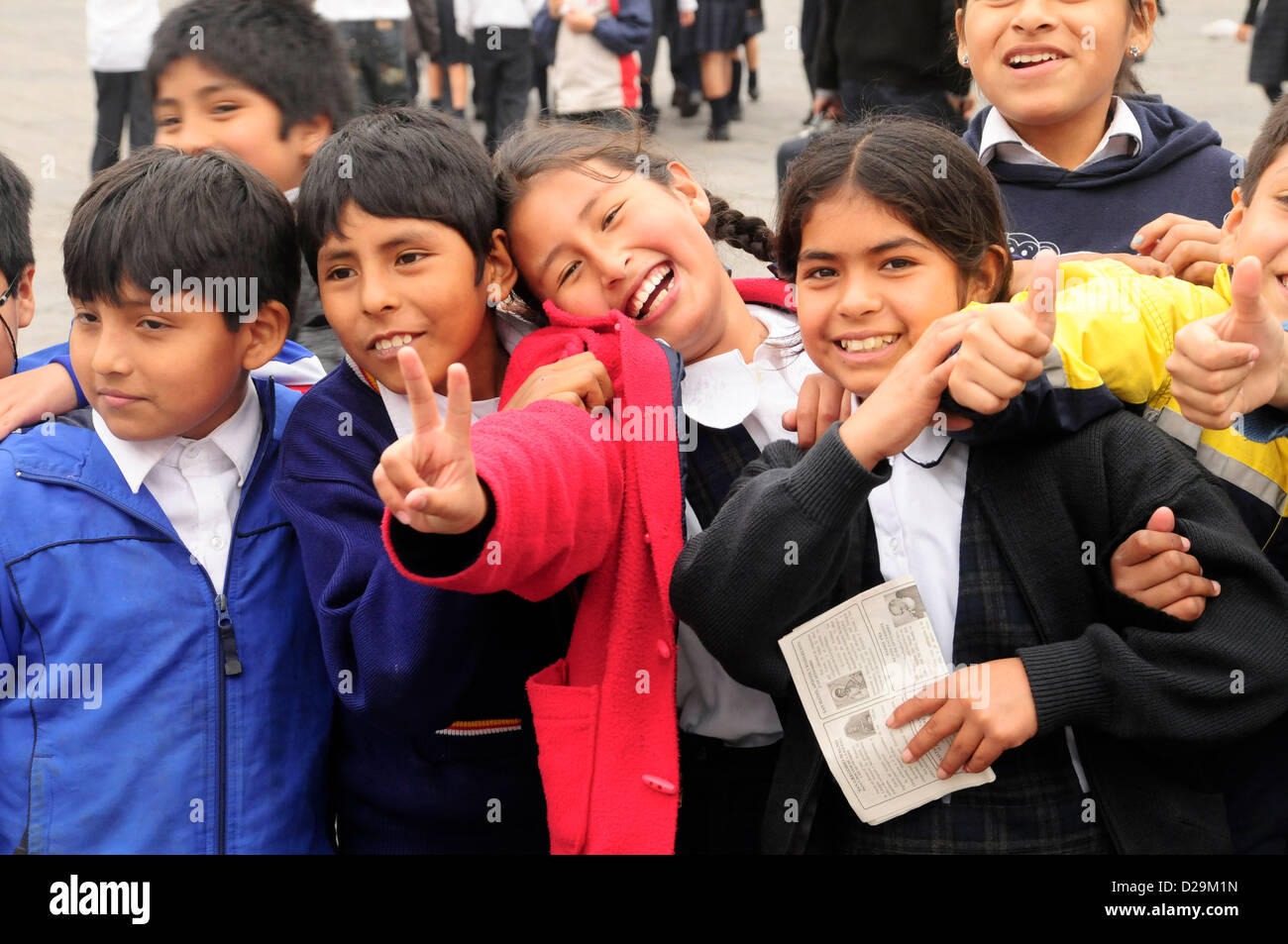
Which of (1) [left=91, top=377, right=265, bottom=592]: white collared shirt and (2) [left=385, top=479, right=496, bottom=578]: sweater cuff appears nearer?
(2) [left=385, top=479, right=496, bottom=578]: sweater cuff

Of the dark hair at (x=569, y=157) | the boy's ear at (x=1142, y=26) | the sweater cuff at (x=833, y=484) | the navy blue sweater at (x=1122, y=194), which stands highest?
the boy's ear at (x=1142, y=26)

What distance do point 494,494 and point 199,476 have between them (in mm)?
668

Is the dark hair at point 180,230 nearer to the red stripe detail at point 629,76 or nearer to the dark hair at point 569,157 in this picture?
the dark hair at point 569,157

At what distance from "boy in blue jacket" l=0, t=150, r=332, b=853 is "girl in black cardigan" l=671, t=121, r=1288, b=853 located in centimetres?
65

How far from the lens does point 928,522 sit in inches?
68.8

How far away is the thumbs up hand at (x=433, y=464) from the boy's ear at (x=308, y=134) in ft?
4.98

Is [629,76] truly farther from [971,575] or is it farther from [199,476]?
[971,575]

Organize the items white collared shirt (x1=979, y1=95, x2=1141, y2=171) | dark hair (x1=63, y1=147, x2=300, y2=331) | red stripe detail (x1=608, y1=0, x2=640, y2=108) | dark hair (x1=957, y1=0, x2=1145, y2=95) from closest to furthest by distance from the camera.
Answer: dark hair (x1=63, y1=147, x2=300, y2=331) → white collared shirt (x1=979, y1=95, x2=1141, y2=171) → dark hair (x1=957, y1=0, x2=1145, y2=95) → red stripe detail (x1=608, y1=0, x2=640, y2=108)

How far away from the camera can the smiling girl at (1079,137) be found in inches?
93.6

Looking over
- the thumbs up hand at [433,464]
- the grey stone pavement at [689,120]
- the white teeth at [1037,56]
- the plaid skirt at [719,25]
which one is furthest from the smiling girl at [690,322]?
the plaid skirt at [719,25]

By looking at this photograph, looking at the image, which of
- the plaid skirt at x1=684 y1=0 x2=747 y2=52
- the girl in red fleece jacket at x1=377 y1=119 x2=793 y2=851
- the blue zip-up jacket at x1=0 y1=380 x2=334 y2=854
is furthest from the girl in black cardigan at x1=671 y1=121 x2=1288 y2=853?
the plaid skirt at x1=684 y1=0 x2=747 y2=52

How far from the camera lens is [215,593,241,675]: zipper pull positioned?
1863 millimetres

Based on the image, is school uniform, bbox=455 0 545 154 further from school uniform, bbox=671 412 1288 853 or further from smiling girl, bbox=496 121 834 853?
school uniform, bbox=671 412 1288 853

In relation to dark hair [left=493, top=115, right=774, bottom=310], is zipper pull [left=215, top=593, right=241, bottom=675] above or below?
below
